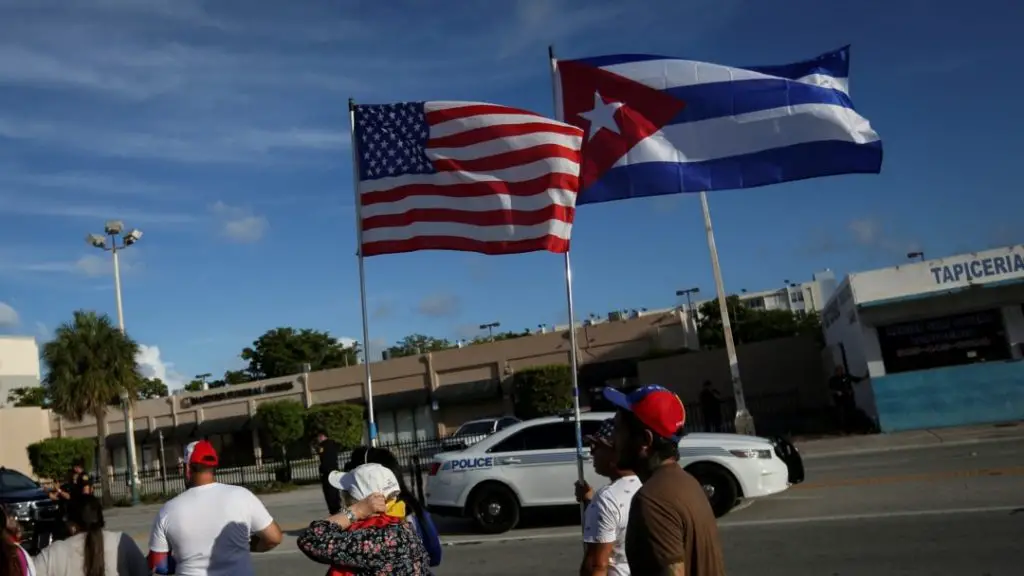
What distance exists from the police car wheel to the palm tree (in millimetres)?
22885

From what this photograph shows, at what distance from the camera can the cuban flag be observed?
9.70 m

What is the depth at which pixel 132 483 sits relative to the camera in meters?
32.1

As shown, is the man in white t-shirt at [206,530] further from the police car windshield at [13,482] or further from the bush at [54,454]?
the bush at [54,454]

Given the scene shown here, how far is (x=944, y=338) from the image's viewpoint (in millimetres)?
23391

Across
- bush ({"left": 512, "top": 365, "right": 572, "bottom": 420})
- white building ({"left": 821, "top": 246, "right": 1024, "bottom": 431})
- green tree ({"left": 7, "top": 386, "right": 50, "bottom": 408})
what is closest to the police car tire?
white building ({"left": 821, "top": 246, "right": 1024, "bottom": 431})

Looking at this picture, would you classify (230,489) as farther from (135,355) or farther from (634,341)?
(634,341)

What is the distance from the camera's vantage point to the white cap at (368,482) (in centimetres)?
432

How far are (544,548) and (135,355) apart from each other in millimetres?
27123

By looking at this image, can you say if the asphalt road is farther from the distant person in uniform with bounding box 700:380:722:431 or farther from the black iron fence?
the black iron fence

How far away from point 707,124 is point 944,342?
16.4 metres

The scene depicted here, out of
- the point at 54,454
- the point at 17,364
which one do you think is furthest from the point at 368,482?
the point at 17,364

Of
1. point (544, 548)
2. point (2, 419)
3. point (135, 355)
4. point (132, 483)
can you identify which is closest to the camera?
point (544, 548)

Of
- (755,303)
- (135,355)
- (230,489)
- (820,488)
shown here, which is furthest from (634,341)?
(755,303)

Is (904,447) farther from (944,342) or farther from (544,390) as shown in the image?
(544,390)
